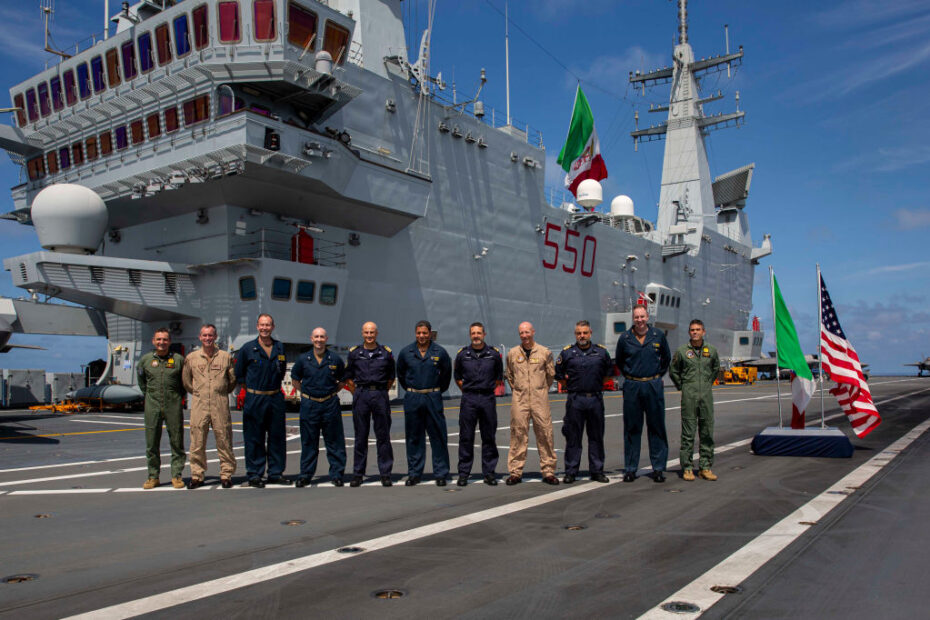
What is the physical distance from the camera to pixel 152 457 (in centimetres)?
790

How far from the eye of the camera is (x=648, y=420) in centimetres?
827

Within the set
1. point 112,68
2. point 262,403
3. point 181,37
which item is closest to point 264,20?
point 181,37

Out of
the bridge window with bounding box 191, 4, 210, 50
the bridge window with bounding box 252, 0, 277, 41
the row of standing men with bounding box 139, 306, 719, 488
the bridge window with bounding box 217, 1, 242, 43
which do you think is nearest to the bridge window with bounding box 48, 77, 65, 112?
the bridge window with bounding box 191, 4, 210, 50

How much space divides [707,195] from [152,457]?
43545 mm

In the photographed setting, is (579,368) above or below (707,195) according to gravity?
below

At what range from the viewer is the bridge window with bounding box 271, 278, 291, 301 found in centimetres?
1962

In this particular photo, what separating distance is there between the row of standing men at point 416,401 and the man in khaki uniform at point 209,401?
0.01 metres

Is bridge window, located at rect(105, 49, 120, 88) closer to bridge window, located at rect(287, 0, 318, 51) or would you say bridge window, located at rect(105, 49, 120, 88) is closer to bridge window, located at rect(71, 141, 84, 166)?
bridge window, located at rect(71, 141, 84, 166)

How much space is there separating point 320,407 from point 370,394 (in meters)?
0.63

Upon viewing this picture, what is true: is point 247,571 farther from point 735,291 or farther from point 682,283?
point 735,291

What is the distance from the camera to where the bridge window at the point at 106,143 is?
21922mm

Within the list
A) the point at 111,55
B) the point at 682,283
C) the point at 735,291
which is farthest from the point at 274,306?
the point at 735,291

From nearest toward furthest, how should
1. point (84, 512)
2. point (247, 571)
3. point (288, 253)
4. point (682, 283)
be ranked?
1. point (247, 571)
2. point (84, 512)
3. point (288, 253)
4. point (682, 283)

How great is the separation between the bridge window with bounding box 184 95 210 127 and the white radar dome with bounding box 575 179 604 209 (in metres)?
18.1
